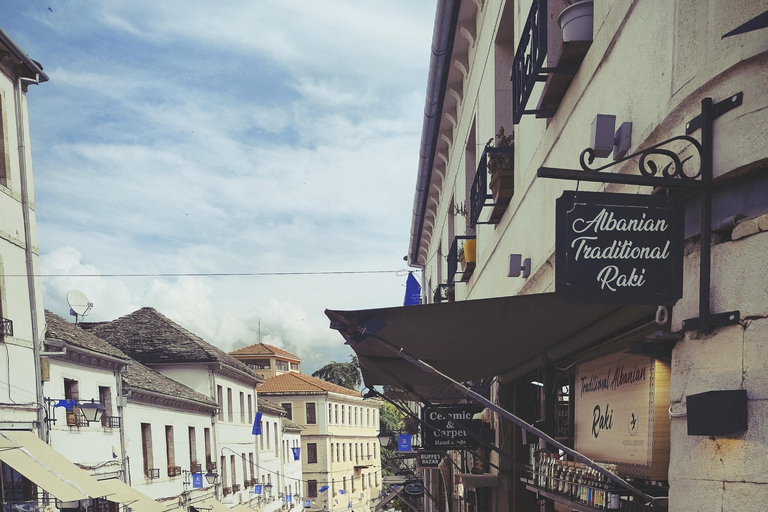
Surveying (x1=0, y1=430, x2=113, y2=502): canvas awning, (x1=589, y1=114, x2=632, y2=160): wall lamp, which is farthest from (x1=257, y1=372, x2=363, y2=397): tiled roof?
(x1=589, y1=114, x2=632, y2=160): wall lamp

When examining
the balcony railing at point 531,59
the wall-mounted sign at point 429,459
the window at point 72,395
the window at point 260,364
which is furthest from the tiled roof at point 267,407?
the balcony railing at point 531,59

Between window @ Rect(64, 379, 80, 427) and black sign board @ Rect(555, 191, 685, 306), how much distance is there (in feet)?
59.7

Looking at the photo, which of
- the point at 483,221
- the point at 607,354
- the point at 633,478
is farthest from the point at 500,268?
the point at 633,478

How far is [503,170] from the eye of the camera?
7.98 metres

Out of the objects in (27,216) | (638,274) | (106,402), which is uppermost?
(27,216)

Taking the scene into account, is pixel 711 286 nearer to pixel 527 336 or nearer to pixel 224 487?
pixel 527 336

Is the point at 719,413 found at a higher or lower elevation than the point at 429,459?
higher

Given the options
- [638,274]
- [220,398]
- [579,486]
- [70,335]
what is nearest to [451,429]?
[579,486]

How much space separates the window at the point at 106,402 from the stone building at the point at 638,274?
1475 cm

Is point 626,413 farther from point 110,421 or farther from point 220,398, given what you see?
point 220,398

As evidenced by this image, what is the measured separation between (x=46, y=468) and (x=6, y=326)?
339 cm

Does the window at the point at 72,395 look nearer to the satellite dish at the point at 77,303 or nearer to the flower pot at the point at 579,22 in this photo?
the satellite dish at the point at 77,303

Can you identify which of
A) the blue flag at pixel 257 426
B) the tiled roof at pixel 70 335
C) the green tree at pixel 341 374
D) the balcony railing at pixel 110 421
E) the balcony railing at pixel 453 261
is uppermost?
the balcony railing at pixel 453 261

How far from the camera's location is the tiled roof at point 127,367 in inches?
761
